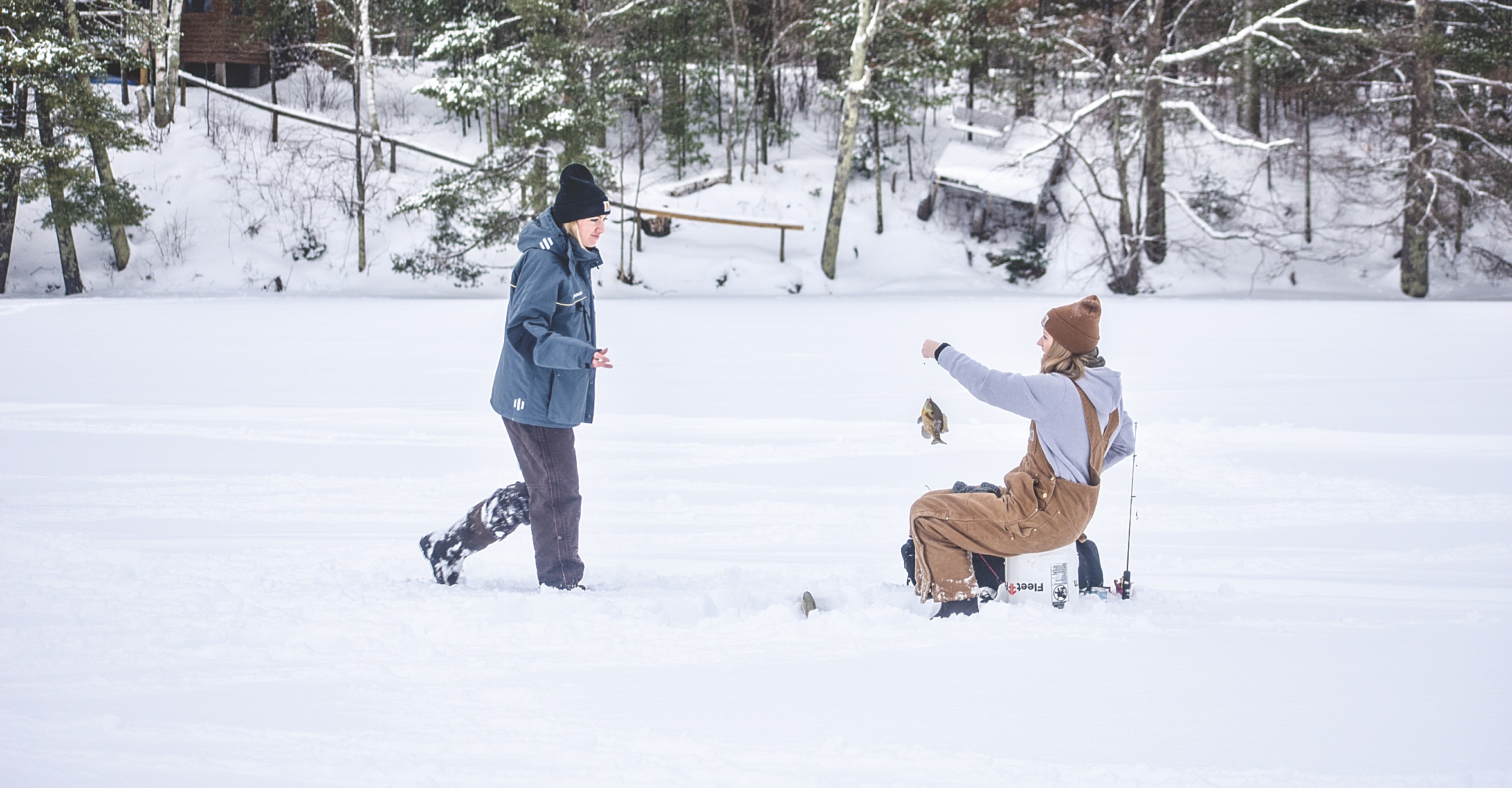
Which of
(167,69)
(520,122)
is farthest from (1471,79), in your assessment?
(167,69)

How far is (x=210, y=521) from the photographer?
4.73 m

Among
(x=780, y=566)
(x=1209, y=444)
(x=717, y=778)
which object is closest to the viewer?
(x=717, y=778)

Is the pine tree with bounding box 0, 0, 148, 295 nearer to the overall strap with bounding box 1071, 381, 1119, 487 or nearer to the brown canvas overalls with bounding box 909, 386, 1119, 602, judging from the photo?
the brown canvas overalls with bounding box 909, 386, 1119, 602

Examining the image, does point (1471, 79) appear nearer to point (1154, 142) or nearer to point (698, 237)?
point (1154, 142)

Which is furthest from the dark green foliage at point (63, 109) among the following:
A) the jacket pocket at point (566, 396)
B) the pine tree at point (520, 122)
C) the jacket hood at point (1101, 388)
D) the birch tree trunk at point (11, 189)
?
the jacket hood at point (1101, 388)

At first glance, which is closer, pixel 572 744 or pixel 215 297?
pixel 572 744

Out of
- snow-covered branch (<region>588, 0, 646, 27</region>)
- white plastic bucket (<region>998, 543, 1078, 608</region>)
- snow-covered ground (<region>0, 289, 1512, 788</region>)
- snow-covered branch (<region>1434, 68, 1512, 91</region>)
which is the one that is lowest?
snow-covered ground (<region>0, 289, 1512, 788</region>)

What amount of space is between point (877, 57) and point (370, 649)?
20.8 m

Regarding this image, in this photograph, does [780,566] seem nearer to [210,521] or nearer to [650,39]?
[210,521]

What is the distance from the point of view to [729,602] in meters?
3.63

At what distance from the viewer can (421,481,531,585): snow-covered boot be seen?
3652mm

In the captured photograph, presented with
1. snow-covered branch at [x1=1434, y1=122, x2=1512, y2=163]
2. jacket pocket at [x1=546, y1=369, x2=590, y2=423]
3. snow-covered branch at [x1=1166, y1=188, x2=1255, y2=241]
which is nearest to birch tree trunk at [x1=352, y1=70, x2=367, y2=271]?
snow-covered branch at [x1=1166, y1=188, x2=1255, y2=241]

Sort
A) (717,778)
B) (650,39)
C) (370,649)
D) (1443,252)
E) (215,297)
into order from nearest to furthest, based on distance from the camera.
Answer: (717,778), (370,649), (215,297), (1443,252), (650,39)

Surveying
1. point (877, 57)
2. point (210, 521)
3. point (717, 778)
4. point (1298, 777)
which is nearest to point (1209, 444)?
point (1298, 777)
